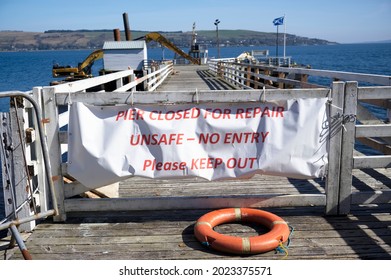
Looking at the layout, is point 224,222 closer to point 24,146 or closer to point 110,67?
point 24,146

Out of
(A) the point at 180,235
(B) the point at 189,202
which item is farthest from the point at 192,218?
(A) the point at 180,235

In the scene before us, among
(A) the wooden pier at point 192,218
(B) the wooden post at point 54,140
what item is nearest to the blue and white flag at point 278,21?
(A) the wooden pier at point 192,218

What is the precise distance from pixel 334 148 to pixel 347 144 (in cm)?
14

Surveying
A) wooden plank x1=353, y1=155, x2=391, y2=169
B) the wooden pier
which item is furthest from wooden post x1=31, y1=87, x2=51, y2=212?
wooden plank x1=353, y1=155, x2=391, y2=169

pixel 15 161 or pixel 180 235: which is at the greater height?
pixel 15 161

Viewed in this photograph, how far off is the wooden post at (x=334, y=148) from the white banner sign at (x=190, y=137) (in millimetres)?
103

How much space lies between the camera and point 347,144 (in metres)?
4.26

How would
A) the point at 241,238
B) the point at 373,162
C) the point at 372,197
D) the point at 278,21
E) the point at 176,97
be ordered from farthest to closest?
the point at 278,21 < the point at 372,197 < the point at 373,162 < the point at 176,97 < the point at 241,238

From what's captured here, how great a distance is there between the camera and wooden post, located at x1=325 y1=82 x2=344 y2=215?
4203mm

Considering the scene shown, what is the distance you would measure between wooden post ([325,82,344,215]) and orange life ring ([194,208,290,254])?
31.3 inches

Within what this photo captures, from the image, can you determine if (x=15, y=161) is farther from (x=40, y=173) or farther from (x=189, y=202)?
(x=189, y=202)

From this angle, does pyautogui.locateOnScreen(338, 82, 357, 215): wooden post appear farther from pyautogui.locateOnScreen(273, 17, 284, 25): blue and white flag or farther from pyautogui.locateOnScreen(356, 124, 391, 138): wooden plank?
pyautogui.locateOnScreen(273, 17, 284, 25): blue and white flag

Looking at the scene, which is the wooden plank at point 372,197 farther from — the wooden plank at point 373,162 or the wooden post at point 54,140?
the wooden post at point 54,140

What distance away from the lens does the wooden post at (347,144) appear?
4.18m
